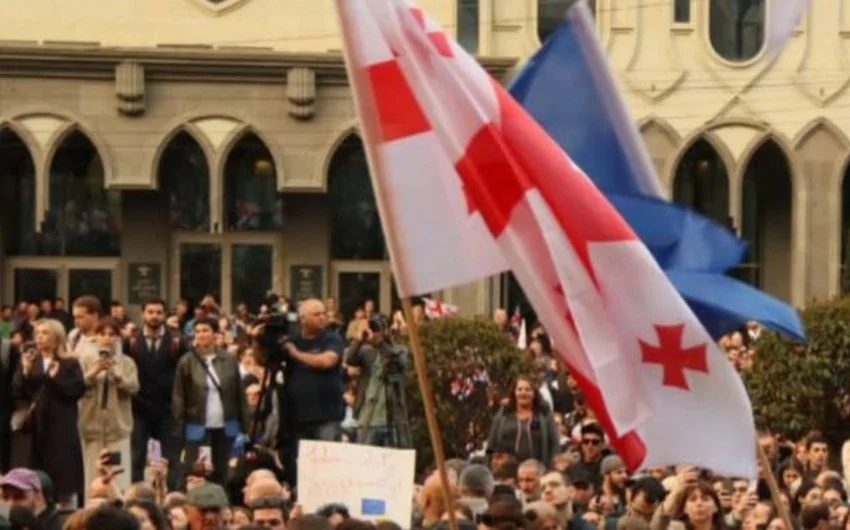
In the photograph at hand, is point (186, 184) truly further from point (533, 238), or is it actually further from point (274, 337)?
point (533, 238)

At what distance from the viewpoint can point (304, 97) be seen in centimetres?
4219

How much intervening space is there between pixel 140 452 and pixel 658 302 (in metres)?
Answer: 9.73

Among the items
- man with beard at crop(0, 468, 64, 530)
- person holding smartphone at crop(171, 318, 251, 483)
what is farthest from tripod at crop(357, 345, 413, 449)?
man with beard at crop(0, 468, 64, 530)

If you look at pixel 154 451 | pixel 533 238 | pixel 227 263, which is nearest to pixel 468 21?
pixel 227 263

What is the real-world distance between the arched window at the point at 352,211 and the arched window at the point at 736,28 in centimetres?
492

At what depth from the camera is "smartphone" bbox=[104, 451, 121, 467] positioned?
52.4 ft

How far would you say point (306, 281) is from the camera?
1688 inches

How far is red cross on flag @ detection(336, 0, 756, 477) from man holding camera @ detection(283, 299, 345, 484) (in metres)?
7.33

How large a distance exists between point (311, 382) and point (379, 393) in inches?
94.7

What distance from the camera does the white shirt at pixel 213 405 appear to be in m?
19.4

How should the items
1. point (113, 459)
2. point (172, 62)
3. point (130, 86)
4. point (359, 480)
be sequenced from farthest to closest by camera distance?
1. point (172, 62)
2. point (130, 86)
3. point (113, 459)
4. point (359, 480)

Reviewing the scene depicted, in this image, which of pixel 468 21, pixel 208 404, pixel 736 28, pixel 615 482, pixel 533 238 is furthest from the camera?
pixel 736 28

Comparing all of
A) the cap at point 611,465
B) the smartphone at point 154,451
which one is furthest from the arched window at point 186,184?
the cap at point 611,465

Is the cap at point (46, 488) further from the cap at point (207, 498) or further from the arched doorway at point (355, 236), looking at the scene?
the arched doorway at point (355, 236)
